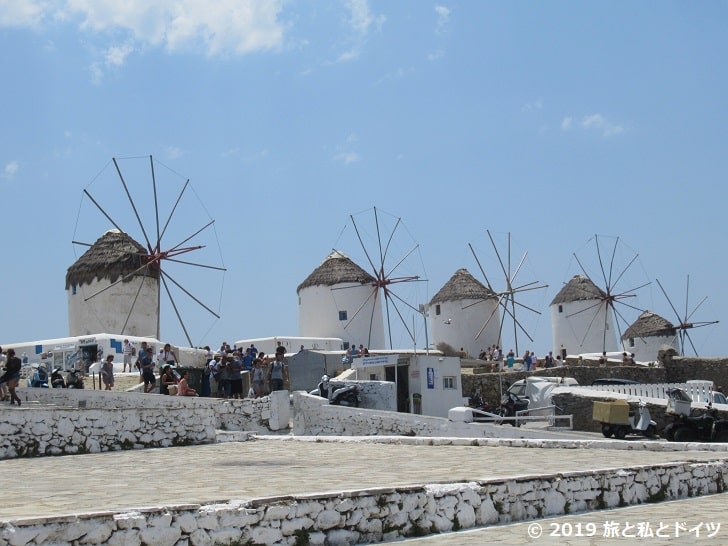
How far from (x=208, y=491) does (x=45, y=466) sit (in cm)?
407

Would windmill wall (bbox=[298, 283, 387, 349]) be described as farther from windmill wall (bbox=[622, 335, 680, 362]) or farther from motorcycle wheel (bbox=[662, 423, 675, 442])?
motorcycle wheel (bbox=[662, 423, 675, 442])

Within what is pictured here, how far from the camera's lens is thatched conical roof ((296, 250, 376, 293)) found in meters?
39.8

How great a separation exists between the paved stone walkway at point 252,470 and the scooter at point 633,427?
4.25 metres

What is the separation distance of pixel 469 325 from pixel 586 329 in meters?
8.29

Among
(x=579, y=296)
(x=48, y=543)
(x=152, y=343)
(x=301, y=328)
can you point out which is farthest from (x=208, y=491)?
(x=579, y=296)

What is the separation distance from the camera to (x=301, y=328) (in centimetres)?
4050

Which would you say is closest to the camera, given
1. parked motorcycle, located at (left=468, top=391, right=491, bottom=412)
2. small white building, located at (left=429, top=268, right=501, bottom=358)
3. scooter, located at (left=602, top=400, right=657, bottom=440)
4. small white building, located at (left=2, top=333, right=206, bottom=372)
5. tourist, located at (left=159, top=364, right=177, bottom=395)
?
scooter, located at (left=602, top=400, right=657, bottom=440)

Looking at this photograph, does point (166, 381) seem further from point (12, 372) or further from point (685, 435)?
point (685, 435)

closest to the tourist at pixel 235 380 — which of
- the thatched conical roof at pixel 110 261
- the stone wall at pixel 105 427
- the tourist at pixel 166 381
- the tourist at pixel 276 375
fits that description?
the tourist at pixel 276 375

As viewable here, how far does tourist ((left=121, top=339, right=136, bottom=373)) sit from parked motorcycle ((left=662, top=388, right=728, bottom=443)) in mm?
14148

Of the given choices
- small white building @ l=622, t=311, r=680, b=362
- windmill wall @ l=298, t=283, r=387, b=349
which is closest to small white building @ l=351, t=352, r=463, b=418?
windmill wall @ l=298, t=283, r=387, b=349

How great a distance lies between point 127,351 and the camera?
23.7 m

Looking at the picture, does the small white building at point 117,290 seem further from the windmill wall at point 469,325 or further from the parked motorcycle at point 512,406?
the windmill wall at point 469,325

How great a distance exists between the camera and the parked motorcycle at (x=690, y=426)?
538 inches
